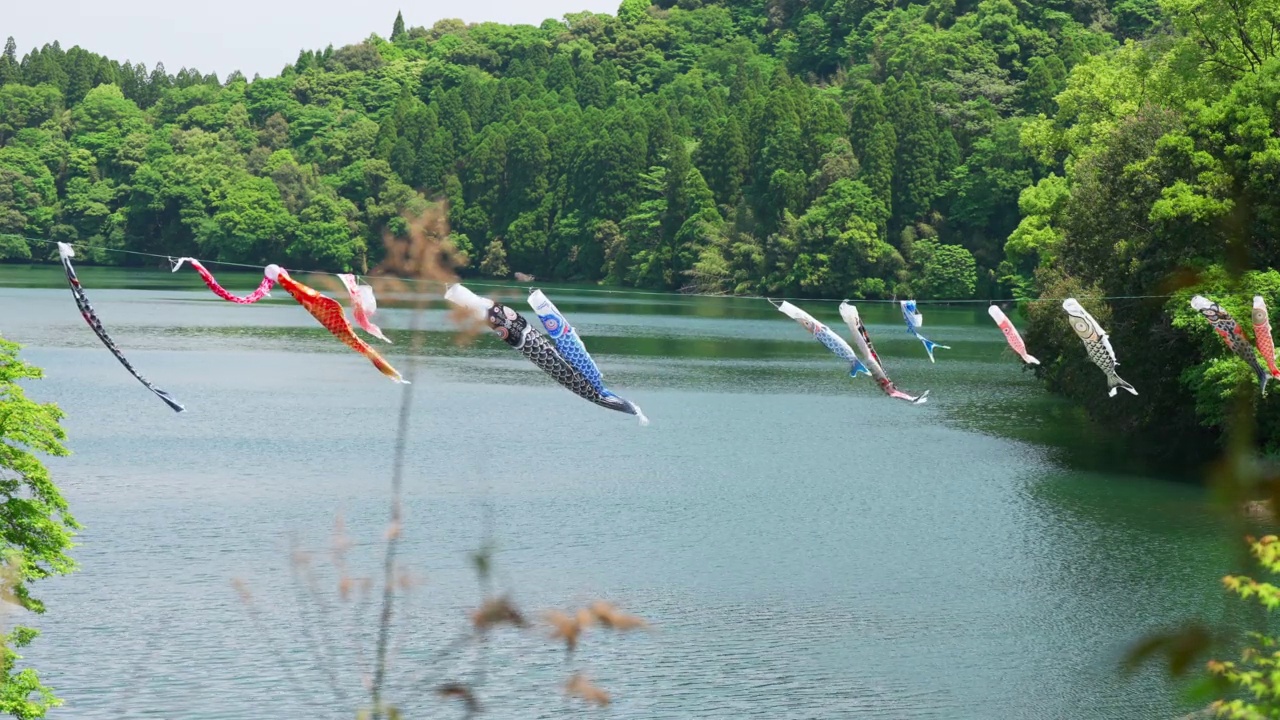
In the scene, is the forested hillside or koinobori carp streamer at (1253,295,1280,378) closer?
koinobori carp streamer at (1253,295,1280,378)

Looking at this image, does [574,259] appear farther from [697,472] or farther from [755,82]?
[697,472]

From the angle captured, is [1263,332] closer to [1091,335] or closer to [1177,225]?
[1091,335]

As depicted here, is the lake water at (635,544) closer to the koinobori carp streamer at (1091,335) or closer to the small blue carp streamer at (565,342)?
the small blue carp streamer at (565,342)

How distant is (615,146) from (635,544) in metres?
71.4

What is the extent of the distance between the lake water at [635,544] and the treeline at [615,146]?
1374 inches

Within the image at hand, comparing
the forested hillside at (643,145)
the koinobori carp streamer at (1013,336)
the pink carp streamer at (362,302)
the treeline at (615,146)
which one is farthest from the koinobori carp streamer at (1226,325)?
the treeline at (615,146)

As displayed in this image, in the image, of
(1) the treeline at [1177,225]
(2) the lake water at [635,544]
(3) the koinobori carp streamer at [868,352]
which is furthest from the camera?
(1) the treeline at [1177,225]

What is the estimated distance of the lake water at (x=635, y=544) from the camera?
16766mm

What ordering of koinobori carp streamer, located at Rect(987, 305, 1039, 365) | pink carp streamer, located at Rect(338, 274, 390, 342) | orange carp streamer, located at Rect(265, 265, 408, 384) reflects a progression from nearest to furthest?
orange carp streamer, located at Rect(265, 265, 408, 384)
pink carp streamer, located at Rect(338, 274, 390, 342)
koinobori carp streamer, located at Rect(987, 305, 1039, 365)

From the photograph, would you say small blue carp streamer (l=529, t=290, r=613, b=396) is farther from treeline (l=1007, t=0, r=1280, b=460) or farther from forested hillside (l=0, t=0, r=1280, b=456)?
forested hillside (l=0, t=0, r=1280, b=456)

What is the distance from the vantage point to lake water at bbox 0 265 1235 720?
1677cm

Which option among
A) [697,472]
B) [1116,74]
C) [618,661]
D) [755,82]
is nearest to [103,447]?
[697,472]

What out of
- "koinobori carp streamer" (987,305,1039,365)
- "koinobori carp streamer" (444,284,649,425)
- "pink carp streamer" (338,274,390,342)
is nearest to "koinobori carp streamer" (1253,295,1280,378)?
"koinobori carp streamer" (987,305,1039,365)

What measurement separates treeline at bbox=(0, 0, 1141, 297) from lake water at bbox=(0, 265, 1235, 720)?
34.9 m
